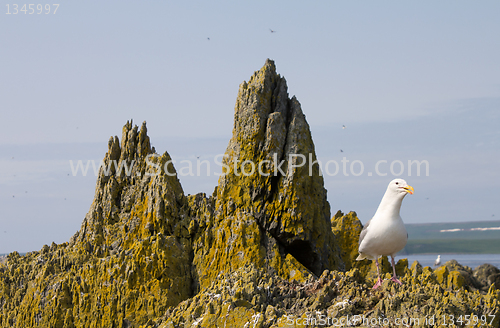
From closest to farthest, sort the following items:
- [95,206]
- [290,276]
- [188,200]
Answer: [290,276]
[188,200]
[95,206]

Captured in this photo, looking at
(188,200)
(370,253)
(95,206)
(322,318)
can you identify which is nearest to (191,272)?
(188,200)

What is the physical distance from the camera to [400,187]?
1238 cm

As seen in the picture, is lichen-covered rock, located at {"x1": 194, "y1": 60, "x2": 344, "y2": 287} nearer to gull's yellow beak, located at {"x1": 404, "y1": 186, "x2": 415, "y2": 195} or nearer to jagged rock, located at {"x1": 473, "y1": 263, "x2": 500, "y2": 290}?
gull's yellow beak, located at {"x1": 404, "y1": 186, "x2": 415, "y2": 195}

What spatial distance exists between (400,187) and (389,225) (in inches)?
41.4

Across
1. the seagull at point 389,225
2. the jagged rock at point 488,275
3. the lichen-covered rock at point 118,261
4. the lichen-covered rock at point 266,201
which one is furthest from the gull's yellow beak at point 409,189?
the jagged rock at point 488,275

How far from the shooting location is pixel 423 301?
931cm

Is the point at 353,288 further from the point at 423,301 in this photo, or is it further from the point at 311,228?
the point at 311,228

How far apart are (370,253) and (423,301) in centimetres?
421

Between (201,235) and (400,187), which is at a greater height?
(400,187)

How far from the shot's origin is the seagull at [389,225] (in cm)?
1247

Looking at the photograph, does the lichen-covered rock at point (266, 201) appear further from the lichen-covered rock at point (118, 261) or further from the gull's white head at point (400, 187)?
the gull's white head at point (400, 187)

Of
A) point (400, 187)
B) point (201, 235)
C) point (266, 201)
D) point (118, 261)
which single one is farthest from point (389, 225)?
point (118, 261)

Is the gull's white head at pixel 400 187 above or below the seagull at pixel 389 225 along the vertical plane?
above

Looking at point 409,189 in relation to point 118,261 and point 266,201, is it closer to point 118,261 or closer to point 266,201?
point 266,201
